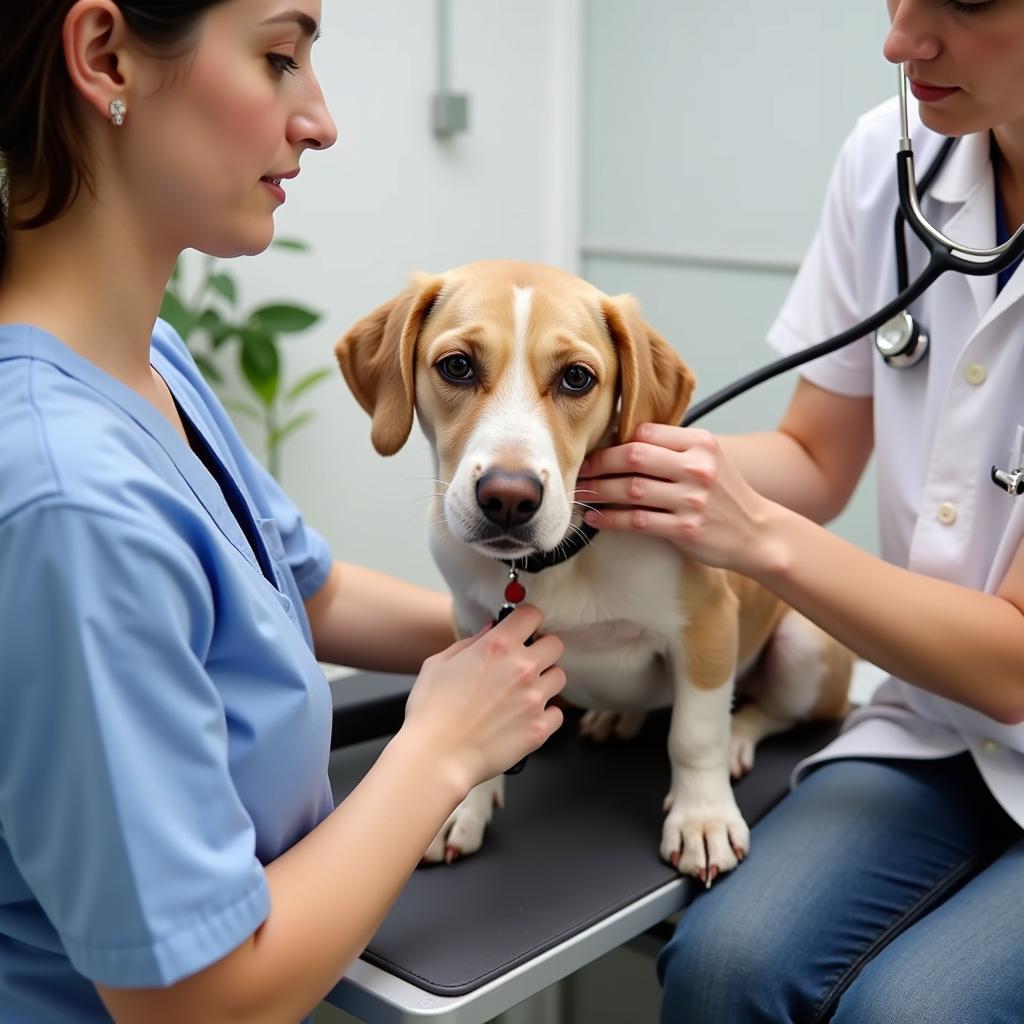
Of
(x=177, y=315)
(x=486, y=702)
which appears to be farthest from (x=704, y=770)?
(x=177, y=315)

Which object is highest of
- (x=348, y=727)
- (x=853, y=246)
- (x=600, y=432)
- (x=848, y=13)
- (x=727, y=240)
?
(x=848, y=13)

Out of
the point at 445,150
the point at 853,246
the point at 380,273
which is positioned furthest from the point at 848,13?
the point at 853,246

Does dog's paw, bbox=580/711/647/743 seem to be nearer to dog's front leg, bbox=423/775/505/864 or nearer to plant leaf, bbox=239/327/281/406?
dog's front leg, bbox=423/775/505/864

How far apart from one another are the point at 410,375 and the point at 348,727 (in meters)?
0.50

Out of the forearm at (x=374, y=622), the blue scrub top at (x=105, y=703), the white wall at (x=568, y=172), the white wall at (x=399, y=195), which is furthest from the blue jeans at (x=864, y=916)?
the white wall at (x=399, y=195)

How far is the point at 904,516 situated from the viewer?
4.39ft

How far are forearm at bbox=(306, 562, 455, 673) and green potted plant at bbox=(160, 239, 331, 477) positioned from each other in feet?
4.53

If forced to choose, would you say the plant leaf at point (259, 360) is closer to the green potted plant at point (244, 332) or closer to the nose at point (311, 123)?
the green potted plant at point (244, 332)

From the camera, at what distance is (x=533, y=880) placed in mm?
1127

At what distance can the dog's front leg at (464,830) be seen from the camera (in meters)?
1.16

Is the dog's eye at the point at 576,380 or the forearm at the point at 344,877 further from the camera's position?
the dog's eye at the point at 576,380

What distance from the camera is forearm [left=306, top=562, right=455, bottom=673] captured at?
4.42 ft

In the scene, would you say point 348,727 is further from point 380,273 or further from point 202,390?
point 380,273

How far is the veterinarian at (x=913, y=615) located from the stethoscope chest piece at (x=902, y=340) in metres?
0.02
